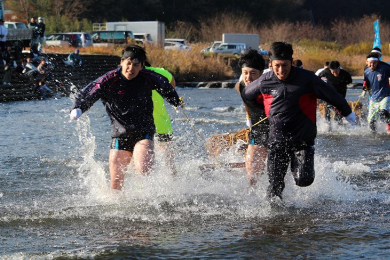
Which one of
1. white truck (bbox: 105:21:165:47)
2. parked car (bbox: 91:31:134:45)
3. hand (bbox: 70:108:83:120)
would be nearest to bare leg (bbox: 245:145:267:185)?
hand (bbox: 70:108:83:120)

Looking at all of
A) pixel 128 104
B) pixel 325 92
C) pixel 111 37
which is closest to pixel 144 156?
pixel 128 104

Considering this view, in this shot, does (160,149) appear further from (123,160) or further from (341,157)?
(341,157)

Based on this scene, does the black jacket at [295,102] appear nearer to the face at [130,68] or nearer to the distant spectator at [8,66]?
the face at [130,68]

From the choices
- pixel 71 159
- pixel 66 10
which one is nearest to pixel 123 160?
pixel 71 159

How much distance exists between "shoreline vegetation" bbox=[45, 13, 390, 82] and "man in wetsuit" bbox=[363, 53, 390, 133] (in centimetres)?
2185

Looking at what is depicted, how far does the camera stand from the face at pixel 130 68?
7.07 metres

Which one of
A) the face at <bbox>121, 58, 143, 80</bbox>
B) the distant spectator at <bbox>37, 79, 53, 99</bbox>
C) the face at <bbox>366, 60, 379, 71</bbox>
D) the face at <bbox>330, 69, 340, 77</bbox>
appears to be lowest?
the distant spectator at <bbox>37, 79, 53, 99</bbox>

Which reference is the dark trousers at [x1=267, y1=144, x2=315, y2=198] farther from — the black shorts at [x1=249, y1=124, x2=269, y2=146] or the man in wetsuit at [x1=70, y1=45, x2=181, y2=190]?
the man in wetsuit at [x1=70, y1=45, x2=181, y2=190]

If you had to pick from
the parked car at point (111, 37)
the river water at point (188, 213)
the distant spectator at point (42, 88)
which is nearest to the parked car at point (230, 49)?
the parked car at point (111, 37)

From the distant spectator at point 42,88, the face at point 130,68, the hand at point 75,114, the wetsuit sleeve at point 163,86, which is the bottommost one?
the distant spectator at point 42,88

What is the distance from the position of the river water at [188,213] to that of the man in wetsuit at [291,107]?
24.4 inches

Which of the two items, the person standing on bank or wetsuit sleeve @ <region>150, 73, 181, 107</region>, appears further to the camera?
the person standing on bank

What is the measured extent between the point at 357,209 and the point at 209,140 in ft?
11.4

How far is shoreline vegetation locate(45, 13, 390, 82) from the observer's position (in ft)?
122
